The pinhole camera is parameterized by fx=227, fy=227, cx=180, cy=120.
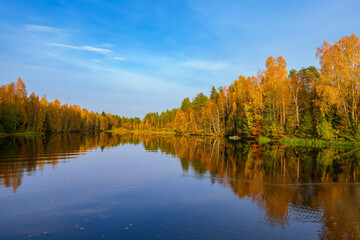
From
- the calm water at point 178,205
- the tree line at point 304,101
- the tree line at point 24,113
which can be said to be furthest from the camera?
the tree line at point 24,113

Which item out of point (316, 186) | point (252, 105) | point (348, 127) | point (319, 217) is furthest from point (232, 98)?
point (319, 217)

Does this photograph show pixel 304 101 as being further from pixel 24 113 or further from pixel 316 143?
pixel 24 113

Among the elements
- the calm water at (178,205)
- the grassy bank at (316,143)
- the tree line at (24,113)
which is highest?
the tree line at (24,113)

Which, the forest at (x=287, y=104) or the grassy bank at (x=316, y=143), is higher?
the forest at (x=287, y=104)

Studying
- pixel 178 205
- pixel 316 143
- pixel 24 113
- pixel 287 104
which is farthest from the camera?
pixel 24 113

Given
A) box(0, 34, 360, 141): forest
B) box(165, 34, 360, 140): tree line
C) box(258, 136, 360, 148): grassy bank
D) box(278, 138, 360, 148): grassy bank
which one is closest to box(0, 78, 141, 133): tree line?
box(0, 34, 360, 141): forest

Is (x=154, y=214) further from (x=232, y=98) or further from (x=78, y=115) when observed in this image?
(x=78, y=115)

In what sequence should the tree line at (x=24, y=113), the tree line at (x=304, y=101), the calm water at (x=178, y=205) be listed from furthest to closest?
the tree line at (x=24, y=113), the tree line at (x=304, y=101), the calm water at (x=178, y=205)

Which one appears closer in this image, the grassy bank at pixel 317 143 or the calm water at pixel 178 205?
the calm water at pixel 178 205

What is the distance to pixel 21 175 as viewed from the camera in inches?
566

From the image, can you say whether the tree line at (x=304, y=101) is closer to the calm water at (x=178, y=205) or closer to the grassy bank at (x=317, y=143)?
the grassy bank at (x=317, y=143)

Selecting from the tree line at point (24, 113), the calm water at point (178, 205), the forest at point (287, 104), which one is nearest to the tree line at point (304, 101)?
the forest at point (287, 104)

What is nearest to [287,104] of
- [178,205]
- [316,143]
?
[316,143]

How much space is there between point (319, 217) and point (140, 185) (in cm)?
864
